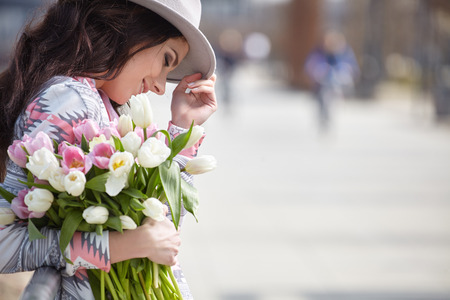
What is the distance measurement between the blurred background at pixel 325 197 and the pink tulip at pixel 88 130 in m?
0.42

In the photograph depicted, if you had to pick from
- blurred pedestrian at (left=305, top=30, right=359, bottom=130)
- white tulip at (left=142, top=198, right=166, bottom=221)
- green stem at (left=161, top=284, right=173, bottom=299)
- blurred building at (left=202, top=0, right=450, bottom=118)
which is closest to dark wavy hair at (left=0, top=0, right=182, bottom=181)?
white tulip at (left=142, top=198, right=166, bottom=221)

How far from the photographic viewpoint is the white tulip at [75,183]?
164cm

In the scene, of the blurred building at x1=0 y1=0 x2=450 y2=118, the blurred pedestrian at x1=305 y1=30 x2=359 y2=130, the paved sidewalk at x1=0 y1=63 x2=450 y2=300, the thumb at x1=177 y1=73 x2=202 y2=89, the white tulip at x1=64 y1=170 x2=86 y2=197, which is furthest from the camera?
the blurred building at x1=0 y1=0 x2=450 y2=118

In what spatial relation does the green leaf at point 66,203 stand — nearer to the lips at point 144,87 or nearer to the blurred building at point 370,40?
the lips at point 144,87

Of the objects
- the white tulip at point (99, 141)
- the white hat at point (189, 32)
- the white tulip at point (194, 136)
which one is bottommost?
the white tulip at point (99, 141)

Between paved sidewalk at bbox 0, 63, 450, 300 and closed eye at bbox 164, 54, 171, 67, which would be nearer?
closed eye at bbox 164, 54, 171, 67

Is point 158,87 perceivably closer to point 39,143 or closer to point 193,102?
point 193,102

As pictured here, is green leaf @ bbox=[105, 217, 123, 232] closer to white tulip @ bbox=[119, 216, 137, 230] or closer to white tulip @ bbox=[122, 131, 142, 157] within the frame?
white tulip @ bbox=[119, 216, 137, 230]

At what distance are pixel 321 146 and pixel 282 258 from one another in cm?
702

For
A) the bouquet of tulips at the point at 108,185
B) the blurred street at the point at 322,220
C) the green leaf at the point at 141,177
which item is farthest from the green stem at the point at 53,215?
the blurred street at the point at 322,220

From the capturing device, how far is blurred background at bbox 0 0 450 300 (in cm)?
523

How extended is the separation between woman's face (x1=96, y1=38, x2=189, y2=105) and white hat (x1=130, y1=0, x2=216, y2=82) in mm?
55

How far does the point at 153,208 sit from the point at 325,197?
21.5 feet

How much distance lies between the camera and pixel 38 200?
5.50 feet
